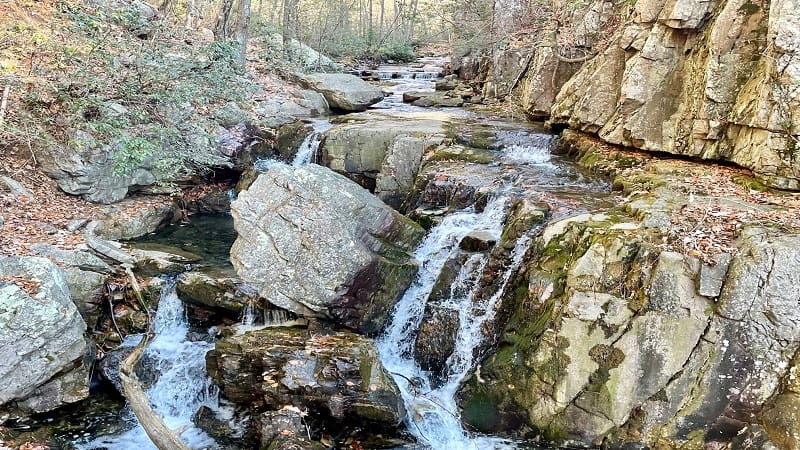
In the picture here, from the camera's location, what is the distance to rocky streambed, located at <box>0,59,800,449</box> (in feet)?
19.1

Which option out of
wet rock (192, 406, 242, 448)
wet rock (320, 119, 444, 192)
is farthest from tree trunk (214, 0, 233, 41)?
wet rock (192, 406, 242, 448)

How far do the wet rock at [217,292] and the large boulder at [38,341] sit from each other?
1592 millimetres

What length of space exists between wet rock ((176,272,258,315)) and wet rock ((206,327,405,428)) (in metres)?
1.13

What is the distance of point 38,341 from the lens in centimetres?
677

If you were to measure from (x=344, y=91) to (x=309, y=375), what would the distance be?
11.4 metres

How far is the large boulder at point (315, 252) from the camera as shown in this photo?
306 inches

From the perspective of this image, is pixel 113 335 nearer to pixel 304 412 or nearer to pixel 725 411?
pixel 304 412

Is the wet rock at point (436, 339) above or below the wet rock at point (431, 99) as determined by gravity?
below

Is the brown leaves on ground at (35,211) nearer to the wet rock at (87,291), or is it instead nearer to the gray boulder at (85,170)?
the gray boulder at (85,170)

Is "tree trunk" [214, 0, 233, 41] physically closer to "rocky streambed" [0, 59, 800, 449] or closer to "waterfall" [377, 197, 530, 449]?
"rocky streambed" [0, 59, 800, 449]

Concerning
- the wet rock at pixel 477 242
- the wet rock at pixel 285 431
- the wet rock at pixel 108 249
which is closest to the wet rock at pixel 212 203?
the wet rock at pixel 108 249

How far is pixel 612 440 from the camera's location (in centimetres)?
602

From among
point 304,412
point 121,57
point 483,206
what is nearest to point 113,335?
point 304,412

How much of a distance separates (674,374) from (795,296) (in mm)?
1412
